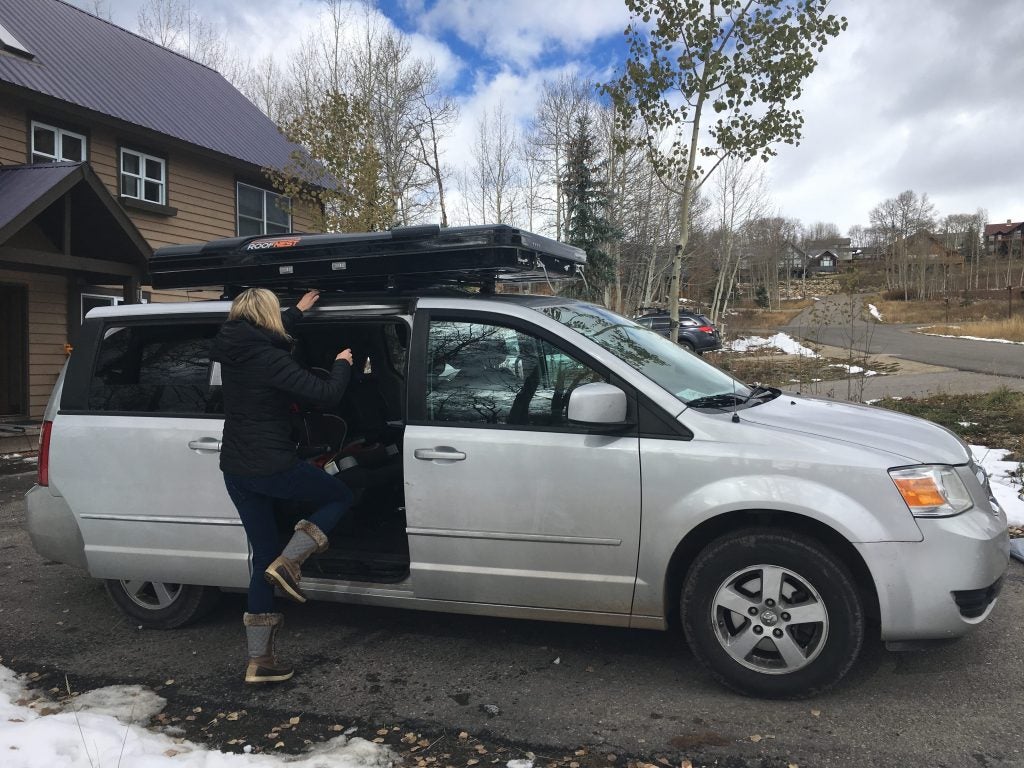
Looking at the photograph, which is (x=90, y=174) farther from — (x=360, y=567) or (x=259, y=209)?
(x=360, y=567)

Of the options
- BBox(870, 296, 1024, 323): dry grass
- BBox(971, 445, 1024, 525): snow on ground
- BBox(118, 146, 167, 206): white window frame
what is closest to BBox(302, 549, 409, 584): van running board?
BBox(971, 445, 1024, 525): snow on ground

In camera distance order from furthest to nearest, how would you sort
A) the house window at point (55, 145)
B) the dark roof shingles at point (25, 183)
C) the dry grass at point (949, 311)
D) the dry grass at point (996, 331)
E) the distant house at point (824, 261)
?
the distant house at point (824, 261) < the dry grass at point (949, 311) < the dry grass at point (996, 331) < the house window at point (55, 145) < the dark roof shingles at point (25, 183)

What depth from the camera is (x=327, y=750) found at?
2855 millimetres

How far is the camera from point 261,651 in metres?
3.42

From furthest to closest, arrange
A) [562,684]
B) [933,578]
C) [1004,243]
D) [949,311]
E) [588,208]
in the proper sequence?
[1004,243] < [949,311] < [588,208] < [562,684] < [933,578]

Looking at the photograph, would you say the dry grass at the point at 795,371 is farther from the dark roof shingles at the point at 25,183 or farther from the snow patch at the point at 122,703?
the snow patch at the point at 122,703

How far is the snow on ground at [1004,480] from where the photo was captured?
569cm

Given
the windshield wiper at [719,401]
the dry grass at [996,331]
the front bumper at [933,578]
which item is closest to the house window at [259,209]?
the windshield wiper at [719,401]

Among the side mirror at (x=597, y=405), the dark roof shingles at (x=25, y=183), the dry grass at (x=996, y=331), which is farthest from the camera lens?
the dry grass at (x=996, y=331)

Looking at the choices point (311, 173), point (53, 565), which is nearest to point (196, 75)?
point (311, 173)

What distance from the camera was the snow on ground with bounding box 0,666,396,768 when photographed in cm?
270

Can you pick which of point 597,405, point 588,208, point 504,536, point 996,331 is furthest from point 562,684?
point 996,331

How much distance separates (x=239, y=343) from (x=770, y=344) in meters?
30.5

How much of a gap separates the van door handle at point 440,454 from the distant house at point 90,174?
9161 millimetres
